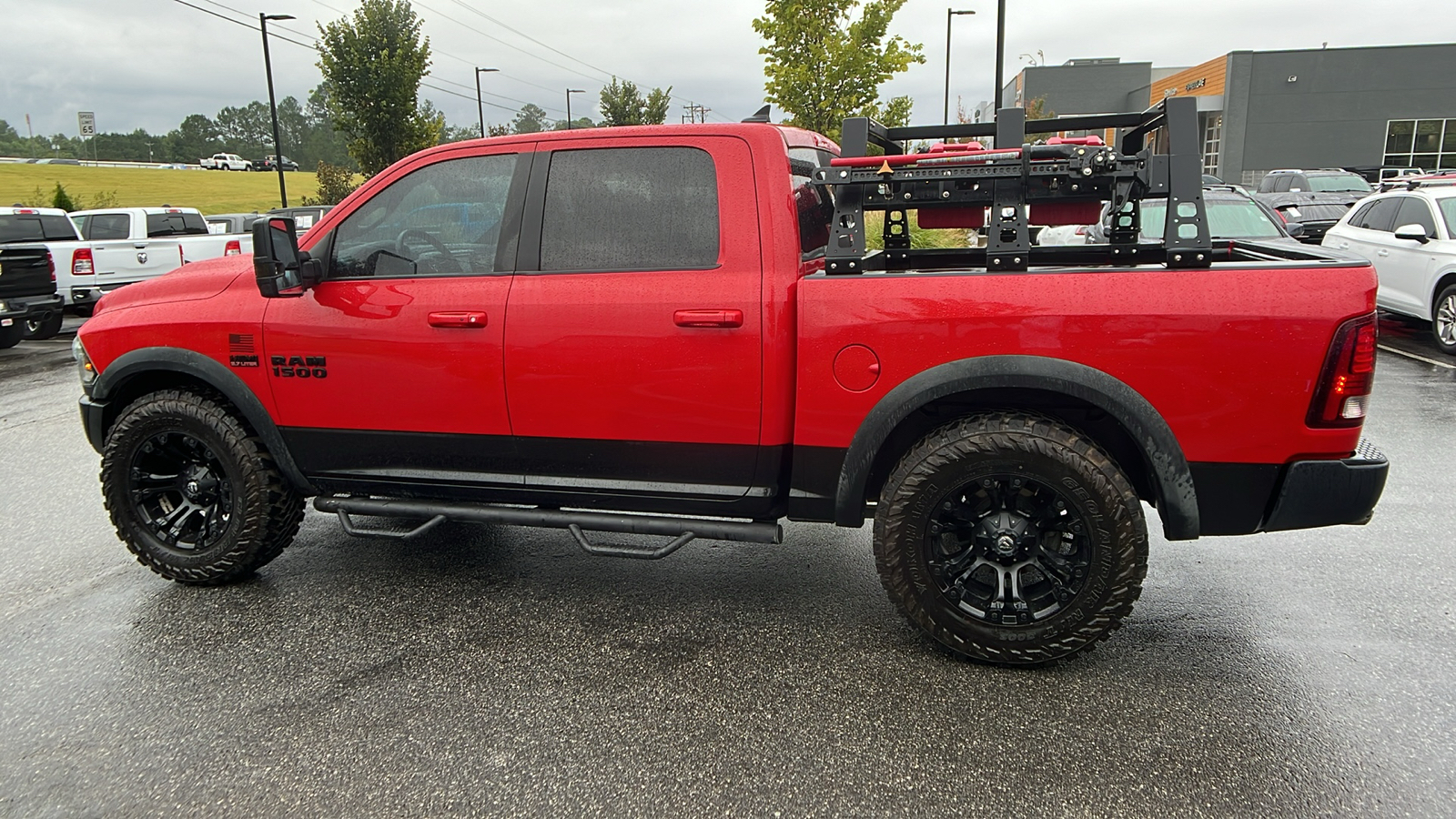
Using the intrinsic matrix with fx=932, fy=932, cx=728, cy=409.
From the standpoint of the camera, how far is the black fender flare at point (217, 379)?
4133mm

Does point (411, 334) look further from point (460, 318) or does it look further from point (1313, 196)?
point (1313, 196)

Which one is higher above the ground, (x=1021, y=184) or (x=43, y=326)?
(x=1021, y=184)

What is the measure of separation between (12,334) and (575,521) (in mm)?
11707

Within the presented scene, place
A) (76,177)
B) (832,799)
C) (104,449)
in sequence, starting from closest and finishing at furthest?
(832,799), (104,449), (76,177)

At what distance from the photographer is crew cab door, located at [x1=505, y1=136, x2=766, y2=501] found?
351cm

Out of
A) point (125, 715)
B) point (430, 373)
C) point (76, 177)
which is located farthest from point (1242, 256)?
point (76, 177)

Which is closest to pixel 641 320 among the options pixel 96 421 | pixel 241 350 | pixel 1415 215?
pixel 241 350

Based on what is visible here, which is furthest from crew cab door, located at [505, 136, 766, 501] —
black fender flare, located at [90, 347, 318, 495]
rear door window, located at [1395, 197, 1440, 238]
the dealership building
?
the dealership building

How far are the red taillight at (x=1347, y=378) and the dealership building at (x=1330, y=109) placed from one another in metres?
41.9

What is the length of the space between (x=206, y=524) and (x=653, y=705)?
2502 millimetres

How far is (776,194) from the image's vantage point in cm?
355

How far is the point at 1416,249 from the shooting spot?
1015 cm

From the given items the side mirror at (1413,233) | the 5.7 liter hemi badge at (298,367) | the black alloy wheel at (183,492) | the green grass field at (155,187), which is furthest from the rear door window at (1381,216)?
the green grass field at (155,187)

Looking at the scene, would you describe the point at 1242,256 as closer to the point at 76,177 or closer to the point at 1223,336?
the point at 1223,336
